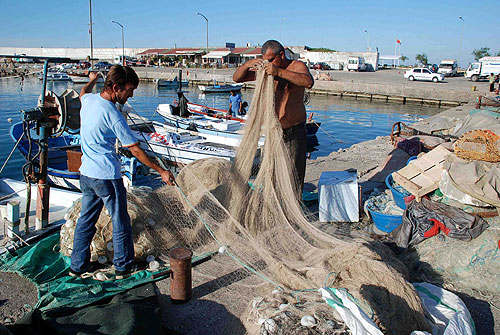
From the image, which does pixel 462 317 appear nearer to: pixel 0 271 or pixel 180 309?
pixel 180 309

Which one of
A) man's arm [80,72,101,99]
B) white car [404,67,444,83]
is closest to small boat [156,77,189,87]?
white car [404,67,444,83]

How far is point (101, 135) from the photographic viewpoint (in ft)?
10.2

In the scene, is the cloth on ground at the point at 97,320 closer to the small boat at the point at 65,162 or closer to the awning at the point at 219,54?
the small boat at the point at 65,162

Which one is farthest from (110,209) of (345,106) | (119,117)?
(345,106)

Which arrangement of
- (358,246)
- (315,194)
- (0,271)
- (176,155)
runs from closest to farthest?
1. (358,246)
2. (0,271)
3. (315,194)
4. (176,155)

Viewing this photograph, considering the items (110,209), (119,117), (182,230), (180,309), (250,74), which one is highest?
(250,74)

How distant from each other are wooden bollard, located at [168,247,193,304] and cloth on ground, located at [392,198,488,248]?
245 centimetres

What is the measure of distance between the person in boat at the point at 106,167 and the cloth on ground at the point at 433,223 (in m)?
2.64

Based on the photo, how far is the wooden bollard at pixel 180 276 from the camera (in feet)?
9.83

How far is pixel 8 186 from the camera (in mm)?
5797

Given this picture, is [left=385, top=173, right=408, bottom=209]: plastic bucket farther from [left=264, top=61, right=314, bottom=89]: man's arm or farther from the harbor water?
the harbor water

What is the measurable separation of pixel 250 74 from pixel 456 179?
102 inches

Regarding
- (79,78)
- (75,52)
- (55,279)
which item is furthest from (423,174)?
(75,52)

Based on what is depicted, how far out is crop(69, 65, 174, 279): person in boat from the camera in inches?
121
